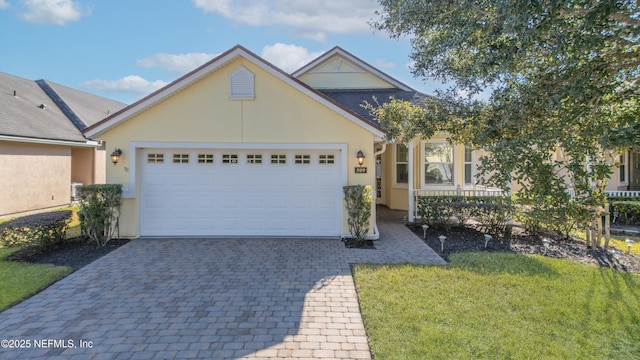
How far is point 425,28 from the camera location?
262 inches

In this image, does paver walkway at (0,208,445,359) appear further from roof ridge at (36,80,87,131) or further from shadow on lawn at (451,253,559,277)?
roof ridge at (36,80,87,131)

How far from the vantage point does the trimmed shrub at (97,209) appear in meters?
8.19

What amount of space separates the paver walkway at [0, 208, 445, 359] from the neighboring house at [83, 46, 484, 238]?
156 centimetres

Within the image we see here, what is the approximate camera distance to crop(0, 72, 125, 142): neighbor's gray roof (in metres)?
13.4

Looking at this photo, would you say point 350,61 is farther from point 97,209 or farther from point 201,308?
point 201,308

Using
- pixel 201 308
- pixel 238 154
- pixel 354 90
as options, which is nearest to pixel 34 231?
pixel 238 154

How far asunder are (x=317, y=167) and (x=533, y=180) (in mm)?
5563

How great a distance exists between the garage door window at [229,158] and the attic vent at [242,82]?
173 centimetres

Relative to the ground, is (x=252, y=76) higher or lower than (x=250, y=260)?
higher

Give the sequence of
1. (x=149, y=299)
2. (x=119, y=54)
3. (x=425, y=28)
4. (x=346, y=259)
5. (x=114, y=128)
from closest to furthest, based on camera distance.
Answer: (x=149, y=299), (x=425, y=28), (x=346, y=259), (x=114, y=128), (x=119, y=54)

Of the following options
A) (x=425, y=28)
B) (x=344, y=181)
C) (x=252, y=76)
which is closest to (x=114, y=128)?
(x=252, y=76)

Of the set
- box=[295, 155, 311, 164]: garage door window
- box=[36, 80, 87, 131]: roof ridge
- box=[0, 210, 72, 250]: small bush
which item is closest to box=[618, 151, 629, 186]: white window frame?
box=[295, 155, 311, 164]: garage door window

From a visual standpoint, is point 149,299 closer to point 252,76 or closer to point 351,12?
point 252,76

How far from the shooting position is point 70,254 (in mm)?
7539
